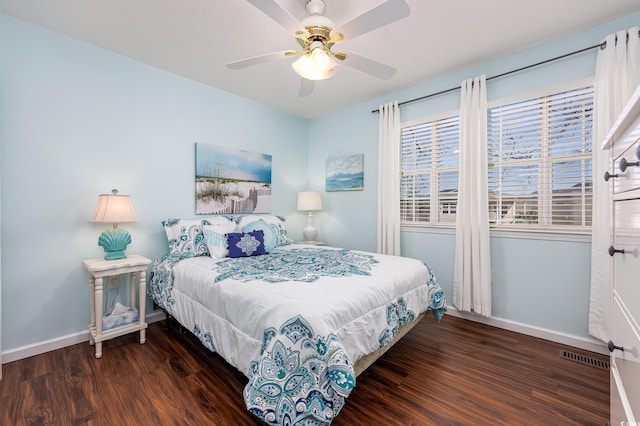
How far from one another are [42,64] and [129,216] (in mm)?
1383

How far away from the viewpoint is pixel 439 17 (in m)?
2.14

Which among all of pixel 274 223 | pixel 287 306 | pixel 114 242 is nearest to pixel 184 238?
pixel 114 242

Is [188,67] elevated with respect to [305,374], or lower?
elevated

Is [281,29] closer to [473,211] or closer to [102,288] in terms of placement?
[473,211]

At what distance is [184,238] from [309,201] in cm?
181

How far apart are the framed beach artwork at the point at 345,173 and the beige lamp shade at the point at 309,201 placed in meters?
0.28

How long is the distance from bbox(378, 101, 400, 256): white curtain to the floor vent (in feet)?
5.41

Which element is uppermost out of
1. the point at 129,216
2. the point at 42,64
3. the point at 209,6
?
the point at 209,6

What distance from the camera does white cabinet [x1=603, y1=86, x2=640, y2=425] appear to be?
2.82ft

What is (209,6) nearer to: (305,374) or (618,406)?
(305,374)

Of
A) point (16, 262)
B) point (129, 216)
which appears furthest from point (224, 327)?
point (16, 262)

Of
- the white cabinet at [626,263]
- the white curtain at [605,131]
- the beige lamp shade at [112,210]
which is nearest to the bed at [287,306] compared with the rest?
the beige lamp shade at [112,210]

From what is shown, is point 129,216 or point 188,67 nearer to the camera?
point 129,216

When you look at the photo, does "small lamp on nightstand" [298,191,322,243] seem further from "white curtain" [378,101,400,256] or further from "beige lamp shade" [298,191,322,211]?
"white curtain" [378,101,400,256]
